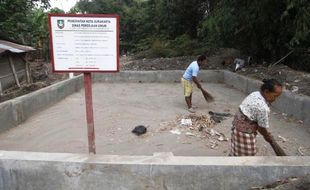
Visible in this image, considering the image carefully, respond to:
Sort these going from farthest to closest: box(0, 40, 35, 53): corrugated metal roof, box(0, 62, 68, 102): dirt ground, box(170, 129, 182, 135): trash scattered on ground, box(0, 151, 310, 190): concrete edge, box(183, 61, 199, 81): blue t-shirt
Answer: box(0, 40, 35, 53): corrugated metal roof → box(0, 62, 68, 102): dirt ground → box(183, 61, 199, 81): blue t-shirt → box(170, 129, 182, 135): trash scattered on ground → box(0, 151, 310, 190): concrete edge

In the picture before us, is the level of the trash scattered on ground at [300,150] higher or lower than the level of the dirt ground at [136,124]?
higher

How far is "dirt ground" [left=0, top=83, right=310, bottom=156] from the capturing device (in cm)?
653

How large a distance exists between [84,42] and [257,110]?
202cm

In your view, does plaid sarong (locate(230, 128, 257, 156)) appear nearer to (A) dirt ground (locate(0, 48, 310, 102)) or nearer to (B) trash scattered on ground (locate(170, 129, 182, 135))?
(B) trash scattered on ground (locate(170, 129, 182, 135))

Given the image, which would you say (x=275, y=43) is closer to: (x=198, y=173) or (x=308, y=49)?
(x=308, y=49)

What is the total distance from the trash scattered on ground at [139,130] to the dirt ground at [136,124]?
10 centimetres

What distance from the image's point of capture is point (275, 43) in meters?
13.5

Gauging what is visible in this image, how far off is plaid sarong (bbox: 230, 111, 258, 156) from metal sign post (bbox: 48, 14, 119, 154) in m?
1.54

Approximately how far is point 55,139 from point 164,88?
21.5 ft

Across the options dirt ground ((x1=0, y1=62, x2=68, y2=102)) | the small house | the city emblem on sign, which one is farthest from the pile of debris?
the small house

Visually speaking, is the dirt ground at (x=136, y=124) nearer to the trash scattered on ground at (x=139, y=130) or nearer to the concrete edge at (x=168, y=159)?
the trash scattered on ground at (x=139, y=130)

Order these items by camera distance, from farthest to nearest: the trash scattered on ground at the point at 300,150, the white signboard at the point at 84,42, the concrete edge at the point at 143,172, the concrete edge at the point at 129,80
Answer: the concrete edge at the point at 129,80 → the trash scattered on ground at the point at 300,150 → the white signboard at the point at 84,42 → the concrete edge at the point at 143,172

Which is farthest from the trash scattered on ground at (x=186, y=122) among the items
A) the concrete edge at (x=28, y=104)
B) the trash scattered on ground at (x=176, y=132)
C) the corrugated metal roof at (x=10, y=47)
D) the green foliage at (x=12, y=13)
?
the green foliage at (x=12, y=13)

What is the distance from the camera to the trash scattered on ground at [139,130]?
A: 735 centimetres
